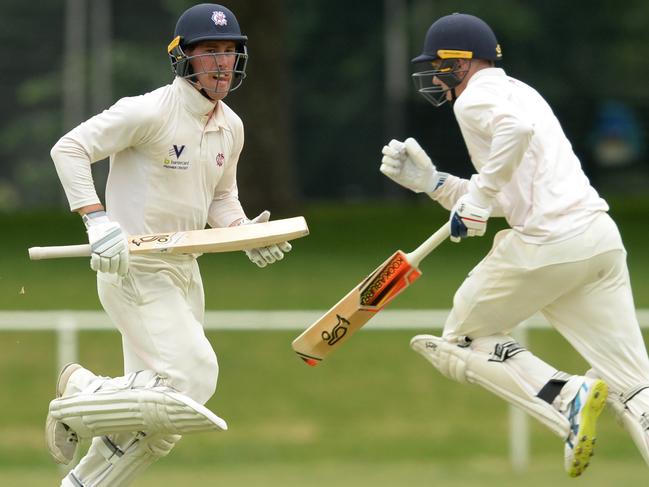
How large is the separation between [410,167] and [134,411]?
4.63 ft

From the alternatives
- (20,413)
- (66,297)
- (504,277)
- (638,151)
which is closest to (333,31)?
(638,151)

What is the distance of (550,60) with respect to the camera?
18.0m

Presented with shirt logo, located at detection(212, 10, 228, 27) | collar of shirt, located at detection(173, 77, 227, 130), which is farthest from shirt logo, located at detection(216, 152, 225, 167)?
shirt logo, located at detection(212, 10, 228, 27)

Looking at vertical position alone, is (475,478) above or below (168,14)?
below

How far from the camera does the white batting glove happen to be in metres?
4.92

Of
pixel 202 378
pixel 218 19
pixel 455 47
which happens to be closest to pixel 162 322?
pixel 202 378

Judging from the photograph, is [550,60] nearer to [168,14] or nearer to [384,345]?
[168,14]

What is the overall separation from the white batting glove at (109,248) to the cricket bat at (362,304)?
0.91 meters

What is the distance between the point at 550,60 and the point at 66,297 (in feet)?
29.2

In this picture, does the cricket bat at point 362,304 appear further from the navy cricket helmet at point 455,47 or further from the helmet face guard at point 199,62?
the helmet face guard at point 199,62

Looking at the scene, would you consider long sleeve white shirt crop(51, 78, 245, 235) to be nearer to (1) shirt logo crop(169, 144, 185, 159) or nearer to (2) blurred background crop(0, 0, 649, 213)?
(1) shirt logo crop(169, 144, 185, 159)

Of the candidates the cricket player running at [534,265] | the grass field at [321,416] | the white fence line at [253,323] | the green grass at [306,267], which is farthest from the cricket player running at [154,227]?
the green grass at [306,267]

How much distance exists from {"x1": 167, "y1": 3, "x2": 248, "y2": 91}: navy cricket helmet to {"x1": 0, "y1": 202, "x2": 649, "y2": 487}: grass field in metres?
3.21

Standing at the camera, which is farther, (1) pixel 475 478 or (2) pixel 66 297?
(2) pixel 66 297
